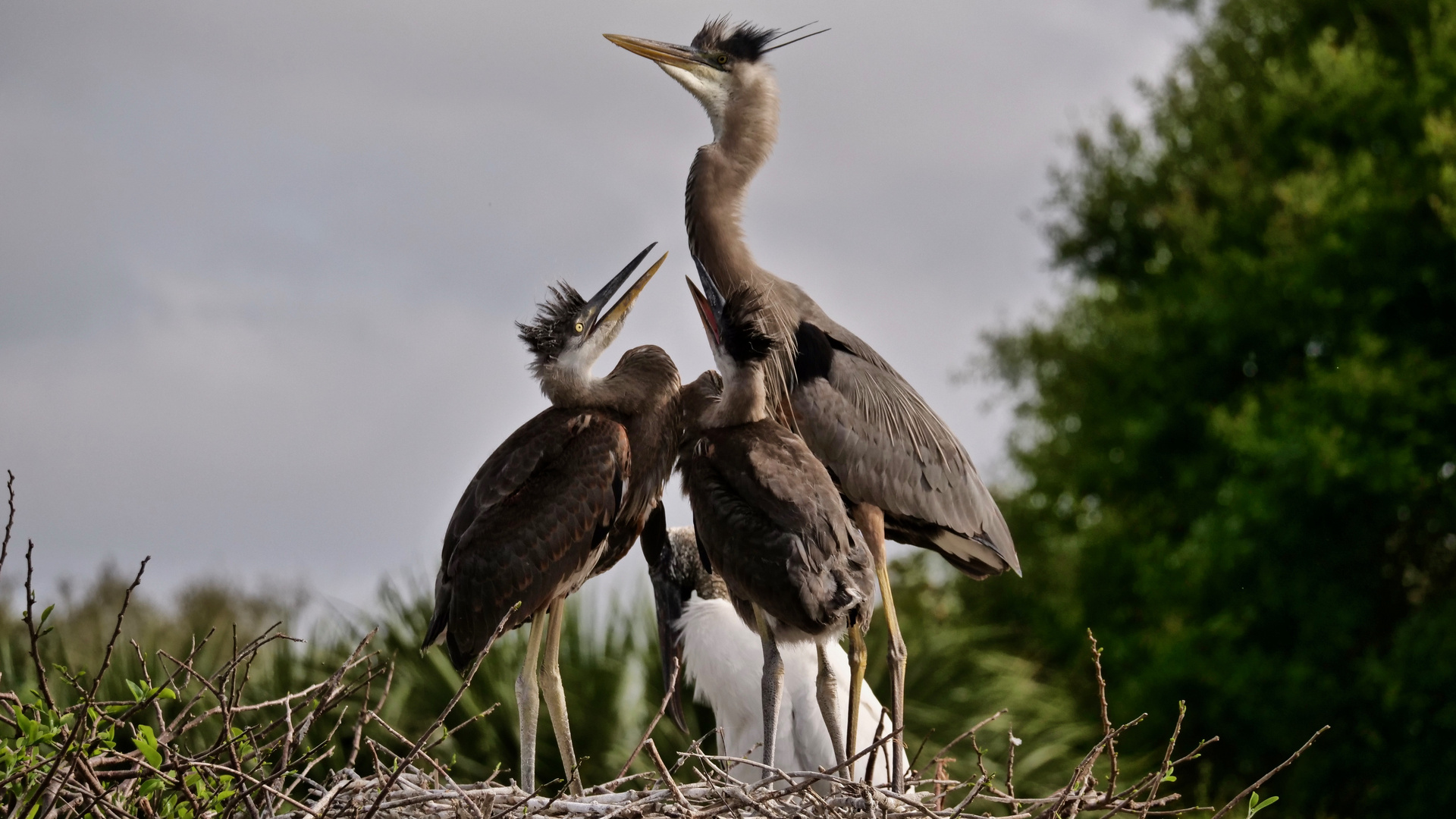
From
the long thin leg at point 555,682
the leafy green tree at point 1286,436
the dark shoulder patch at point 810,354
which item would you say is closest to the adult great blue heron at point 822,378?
the dark shoulder patch at point 810,354

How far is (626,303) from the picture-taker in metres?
5.37

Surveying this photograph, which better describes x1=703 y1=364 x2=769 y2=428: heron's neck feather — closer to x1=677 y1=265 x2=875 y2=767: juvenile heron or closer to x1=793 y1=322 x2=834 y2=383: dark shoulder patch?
x1=677 y1=265 x2=875 y2=767: juvenile heron

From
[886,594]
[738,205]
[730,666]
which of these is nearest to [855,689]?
[886,594]

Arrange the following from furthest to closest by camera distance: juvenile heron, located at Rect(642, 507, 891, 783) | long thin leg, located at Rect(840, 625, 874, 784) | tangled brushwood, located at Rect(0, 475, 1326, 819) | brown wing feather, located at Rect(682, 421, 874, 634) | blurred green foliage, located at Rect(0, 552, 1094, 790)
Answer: blurred green foliage, located at Rect(0, 552, 1094, 790)
juvenile heron, located at Rect(642, 507, 891, 783)
long thin leg, located at Rect(840, 625, 874, 784)
brown wing feather, located at Rect(682, 421, 874, 634)
tangled brushwood, located at Rect(0, 475, 1326, 819)

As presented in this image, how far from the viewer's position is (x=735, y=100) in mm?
5836

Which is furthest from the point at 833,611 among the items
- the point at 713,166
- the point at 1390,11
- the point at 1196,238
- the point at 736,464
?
the point at 1390,11

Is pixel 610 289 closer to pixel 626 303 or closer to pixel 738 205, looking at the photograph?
pixel 626 303

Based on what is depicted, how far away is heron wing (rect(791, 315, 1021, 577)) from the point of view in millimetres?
5648

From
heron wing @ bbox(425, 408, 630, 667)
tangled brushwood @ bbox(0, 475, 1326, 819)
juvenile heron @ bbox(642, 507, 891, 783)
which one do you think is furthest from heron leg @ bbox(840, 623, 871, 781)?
heron wing @ bbox(425, 408, 630, 667)

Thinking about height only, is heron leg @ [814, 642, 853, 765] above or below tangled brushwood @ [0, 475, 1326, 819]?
above

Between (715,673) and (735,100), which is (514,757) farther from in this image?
(735,100)

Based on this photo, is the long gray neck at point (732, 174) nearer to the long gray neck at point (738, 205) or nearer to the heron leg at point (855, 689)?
the long gray neck at point (738, 205)

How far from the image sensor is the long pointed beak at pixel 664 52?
232 inches

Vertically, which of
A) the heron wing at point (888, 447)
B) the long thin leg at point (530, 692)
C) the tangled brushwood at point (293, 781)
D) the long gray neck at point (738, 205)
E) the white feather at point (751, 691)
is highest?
the long gray neck at point (738, 205)
